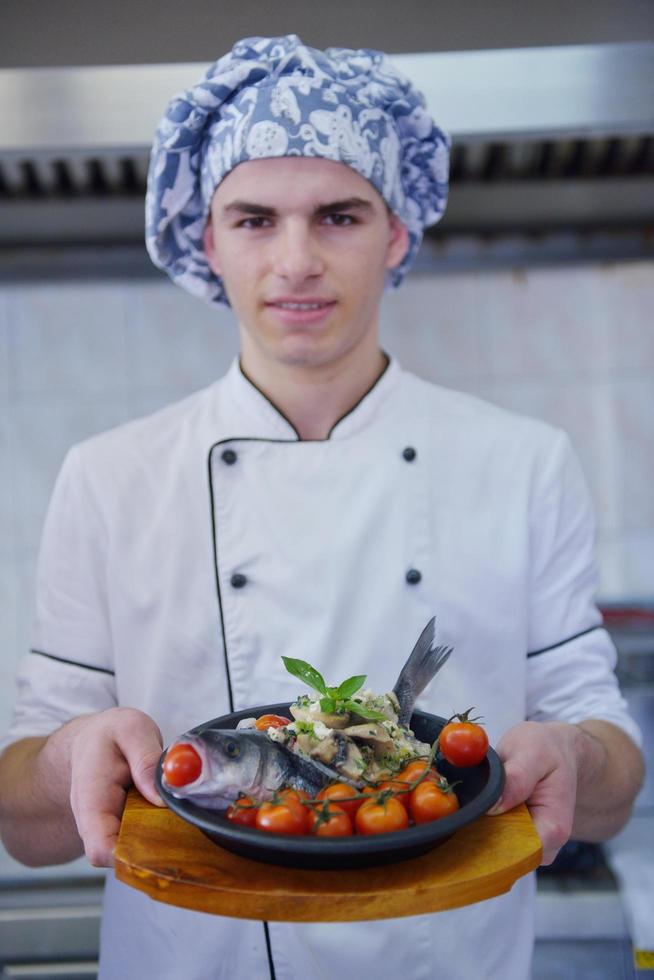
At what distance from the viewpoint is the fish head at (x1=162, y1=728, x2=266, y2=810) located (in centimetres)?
85

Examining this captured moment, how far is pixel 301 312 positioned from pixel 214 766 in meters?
0.69

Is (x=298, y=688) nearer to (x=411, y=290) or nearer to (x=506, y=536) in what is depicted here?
(x=506, y=536)

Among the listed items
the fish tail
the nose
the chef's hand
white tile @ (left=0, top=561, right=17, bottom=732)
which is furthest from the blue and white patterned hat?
white tile @ (left=0, top=561, right=17, bottom=732)

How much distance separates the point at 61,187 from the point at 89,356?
52cm

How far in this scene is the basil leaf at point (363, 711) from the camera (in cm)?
→ 98

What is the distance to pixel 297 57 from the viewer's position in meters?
1.40

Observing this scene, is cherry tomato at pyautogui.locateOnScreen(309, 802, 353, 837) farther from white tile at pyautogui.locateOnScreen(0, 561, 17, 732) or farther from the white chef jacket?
white tile at pyautogui.locateOnScreen(0, 561, 17, 732)

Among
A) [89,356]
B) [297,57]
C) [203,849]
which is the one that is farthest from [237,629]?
[89,356]

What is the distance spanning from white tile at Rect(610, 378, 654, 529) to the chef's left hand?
1.55 m

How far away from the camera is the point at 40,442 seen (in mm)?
2514

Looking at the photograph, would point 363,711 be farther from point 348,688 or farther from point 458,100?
point 458,100

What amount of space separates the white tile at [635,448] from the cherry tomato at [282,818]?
1.86 meters

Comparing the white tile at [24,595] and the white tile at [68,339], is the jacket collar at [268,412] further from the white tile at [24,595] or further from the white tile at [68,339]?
the white tile at [24,595]

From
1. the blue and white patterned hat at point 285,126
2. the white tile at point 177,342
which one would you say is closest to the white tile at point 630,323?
the white tile at point 177,342
